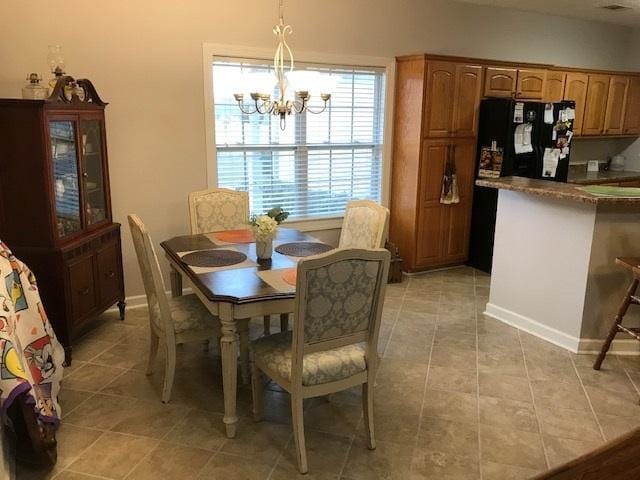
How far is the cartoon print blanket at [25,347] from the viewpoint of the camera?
2.03 meters

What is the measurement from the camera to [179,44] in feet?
12.7

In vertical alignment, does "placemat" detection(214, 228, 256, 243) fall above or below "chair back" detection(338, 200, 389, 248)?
below

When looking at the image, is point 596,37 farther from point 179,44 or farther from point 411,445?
point 411,445

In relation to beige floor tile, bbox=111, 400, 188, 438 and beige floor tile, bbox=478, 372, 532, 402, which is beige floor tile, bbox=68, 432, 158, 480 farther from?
beige floor tile, bbox=478, 372, 532, 402

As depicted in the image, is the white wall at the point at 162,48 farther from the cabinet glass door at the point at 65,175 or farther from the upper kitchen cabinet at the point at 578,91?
the upper kitchen cabinet at the point at 578,91

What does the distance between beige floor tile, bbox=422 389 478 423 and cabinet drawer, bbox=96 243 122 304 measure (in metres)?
2.30

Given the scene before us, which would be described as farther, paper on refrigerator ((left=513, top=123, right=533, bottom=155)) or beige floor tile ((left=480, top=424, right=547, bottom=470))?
paper on refrigerator ((left=513, top=123, right=533, bottom=155))

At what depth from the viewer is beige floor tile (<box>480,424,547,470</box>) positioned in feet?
7.70

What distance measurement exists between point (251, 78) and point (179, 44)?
1324 mm

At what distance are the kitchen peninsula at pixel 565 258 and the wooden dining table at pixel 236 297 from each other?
6.04ft

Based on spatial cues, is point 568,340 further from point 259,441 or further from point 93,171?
point 93,171

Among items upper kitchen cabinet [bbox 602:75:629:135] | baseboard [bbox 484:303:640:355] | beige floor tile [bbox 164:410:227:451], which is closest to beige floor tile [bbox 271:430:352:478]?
beige floor tile [bbox 164:410:227:451]

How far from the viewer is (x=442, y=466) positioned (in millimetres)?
2314

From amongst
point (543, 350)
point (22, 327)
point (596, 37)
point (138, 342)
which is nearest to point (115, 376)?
point (138, 342)
